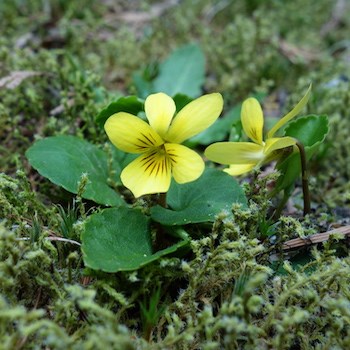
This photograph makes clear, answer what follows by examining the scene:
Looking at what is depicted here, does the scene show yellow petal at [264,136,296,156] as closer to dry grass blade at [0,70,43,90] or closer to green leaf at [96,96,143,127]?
green leaf at [96,96,143,127]

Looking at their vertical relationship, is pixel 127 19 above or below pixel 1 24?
below

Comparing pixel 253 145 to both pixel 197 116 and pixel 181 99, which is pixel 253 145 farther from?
pixel 181 99

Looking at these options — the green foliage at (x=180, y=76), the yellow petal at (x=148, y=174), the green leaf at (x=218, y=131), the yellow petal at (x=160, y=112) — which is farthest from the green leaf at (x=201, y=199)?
the green foliage at (x=180, y=76)

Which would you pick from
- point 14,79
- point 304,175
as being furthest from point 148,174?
point 14,79

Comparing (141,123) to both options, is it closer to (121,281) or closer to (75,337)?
(121,281)

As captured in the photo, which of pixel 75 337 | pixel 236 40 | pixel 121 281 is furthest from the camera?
pixel 236 40

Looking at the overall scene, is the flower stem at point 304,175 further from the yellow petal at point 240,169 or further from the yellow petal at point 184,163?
the yellow petal at point 184,163

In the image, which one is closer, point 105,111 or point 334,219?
point 105,111

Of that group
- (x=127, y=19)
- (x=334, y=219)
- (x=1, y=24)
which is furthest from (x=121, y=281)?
(x=127, y=19)
